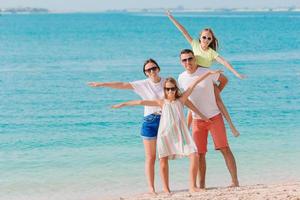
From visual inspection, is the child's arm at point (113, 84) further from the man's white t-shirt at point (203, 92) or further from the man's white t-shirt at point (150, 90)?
the man's white t-shirt at point (203, 92)

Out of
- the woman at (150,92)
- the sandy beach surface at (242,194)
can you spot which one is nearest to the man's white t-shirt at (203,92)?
the woman at (150,92)

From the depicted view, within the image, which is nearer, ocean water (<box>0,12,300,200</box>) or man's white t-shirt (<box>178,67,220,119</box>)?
man's white t-shirt (<box>178,67,220,119</box>)

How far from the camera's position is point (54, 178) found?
10.9 m

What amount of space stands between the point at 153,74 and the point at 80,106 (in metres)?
10.1

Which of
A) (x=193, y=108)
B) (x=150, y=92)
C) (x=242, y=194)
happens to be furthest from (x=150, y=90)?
(x=242, y=194)

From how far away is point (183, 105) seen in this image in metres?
8.38

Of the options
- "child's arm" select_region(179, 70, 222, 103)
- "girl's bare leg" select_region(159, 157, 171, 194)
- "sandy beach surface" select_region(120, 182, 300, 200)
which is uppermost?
"child's arm" select_region(179, 70, 222, 103)

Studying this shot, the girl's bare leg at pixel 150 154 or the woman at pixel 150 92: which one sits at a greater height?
the woman at pixel 150 92

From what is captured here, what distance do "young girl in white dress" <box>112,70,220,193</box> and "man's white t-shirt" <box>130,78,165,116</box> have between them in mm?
100

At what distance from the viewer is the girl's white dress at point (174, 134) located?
326 inches

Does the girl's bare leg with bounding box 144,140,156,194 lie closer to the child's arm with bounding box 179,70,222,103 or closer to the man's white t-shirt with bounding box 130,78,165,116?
the man's white t-shirt with bounding box 130,78,165,116

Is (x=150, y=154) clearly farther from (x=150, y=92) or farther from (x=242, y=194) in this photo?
(x=242, y=194)

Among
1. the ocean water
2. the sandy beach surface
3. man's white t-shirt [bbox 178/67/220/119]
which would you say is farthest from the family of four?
the ocean water

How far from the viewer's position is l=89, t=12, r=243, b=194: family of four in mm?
8266
